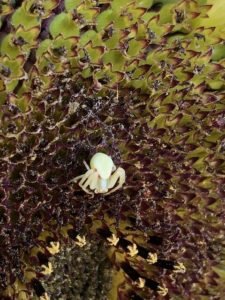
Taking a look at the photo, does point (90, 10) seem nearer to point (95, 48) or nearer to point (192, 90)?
point (95, 48)

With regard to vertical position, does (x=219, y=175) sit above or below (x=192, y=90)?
below

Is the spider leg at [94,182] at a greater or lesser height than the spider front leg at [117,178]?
greater

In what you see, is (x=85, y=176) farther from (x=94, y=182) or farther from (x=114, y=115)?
(x=114, y=115)

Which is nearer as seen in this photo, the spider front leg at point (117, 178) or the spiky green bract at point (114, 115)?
the spiky green bract at point (114, 115)

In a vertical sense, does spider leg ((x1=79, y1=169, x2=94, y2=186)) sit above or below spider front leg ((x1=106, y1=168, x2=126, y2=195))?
above

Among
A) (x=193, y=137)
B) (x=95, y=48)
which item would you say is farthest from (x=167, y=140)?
(x=95, y=48)

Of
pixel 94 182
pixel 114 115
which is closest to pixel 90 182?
pixel 94 182
